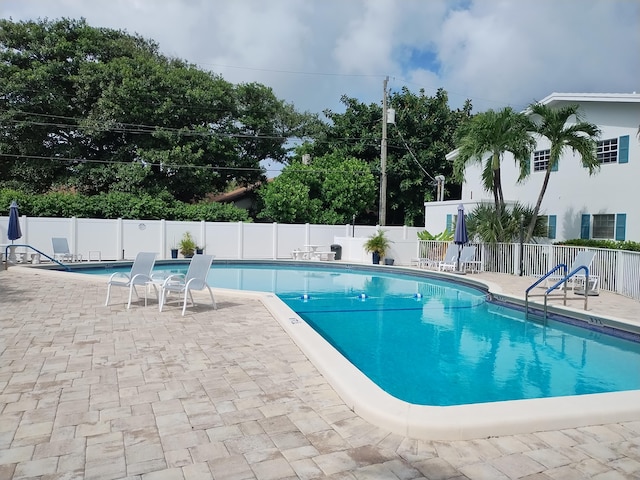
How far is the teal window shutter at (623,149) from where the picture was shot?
1577 centimetres

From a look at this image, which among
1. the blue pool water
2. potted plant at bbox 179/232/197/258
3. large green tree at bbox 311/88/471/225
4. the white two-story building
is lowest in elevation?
the blue pool water

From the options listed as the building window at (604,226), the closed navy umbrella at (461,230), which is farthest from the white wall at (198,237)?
the building window at (604,226)

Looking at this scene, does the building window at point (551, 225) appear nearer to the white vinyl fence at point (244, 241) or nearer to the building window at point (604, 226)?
the building window at point (604, 226)

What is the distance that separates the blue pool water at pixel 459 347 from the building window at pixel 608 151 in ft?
25.2

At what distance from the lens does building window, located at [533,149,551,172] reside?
1895 centimetres

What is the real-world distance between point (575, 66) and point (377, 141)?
13179mm

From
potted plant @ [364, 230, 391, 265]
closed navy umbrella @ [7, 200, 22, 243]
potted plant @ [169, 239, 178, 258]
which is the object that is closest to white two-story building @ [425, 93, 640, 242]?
potted plant @ [364, 230, 391, 265]

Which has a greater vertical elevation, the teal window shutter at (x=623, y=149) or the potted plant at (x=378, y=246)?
the teal window shutter at (x=623, y=149)

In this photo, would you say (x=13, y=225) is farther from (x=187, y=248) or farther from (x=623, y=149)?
(x=623, y=149)

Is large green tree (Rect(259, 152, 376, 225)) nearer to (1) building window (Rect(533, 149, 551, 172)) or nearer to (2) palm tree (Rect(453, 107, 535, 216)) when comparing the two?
(1) building window (Rect(533, 149, 551, 172))

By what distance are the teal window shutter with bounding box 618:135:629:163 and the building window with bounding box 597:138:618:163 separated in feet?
0.56

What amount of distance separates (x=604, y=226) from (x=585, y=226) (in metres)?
0.66

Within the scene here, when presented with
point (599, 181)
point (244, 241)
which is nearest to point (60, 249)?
point (244, 241)

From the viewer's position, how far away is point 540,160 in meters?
19.2
